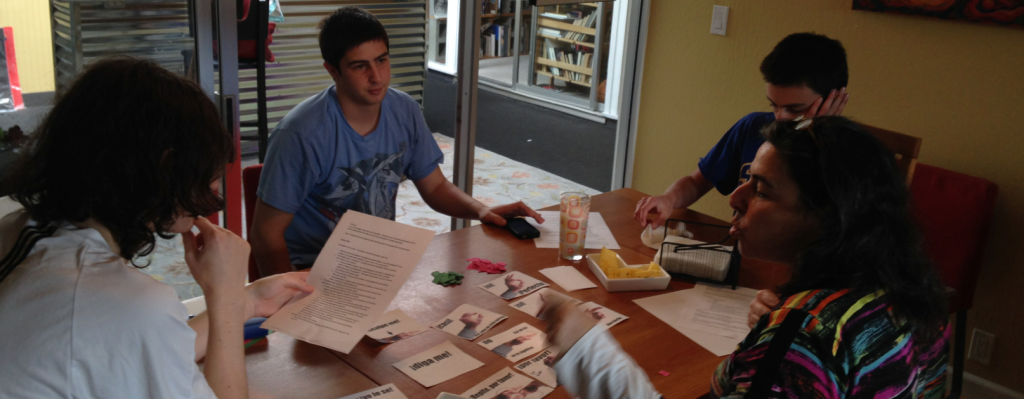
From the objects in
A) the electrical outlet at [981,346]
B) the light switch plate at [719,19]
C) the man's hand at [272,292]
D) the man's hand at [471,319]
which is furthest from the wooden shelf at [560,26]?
the man's hand at [272,292]

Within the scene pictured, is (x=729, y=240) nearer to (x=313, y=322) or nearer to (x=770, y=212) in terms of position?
(x=770, y=212)

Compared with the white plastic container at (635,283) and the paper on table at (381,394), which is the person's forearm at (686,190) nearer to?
the white plastic container at (635,283)

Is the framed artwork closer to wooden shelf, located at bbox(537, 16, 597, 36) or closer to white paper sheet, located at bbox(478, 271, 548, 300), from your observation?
white paper sheet, located at bbox(478, 271, 548, 300)

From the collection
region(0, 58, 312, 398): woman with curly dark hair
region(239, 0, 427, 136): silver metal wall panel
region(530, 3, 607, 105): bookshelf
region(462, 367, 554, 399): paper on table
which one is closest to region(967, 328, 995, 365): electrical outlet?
region(462, 367, 554, 399): paper on table

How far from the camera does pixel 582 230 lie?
1846mm

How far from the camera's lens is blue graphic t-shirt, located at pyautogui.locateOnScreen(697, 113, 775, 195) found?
2.25 metres

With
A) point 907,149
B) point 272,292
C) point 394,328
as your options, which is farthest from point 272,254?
point 907,149

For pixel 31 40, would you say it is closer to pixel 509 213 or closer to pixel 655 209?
pixel 509 213

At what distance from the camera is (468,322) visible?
151 centimetres

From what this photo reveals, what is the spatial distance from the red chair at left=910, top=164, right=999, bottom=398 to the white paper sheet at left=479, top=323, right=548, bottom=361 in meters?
1.41

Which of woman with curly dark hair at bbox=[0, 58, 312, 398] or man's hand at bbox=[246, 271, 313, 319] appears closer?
woman with curly dark hair at bbox=[0, 58, 312, 398]

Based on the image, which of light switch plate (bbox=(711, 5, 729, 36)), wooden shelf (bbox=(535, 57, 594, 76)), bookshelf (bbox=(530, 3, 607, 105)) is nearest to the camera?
light switch plate (bbox=(711, 5, 729, 36))

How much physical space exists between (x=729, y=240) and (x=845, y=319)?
3.42 feet

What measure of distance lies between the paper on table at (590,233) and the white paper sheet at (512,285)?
22cm
